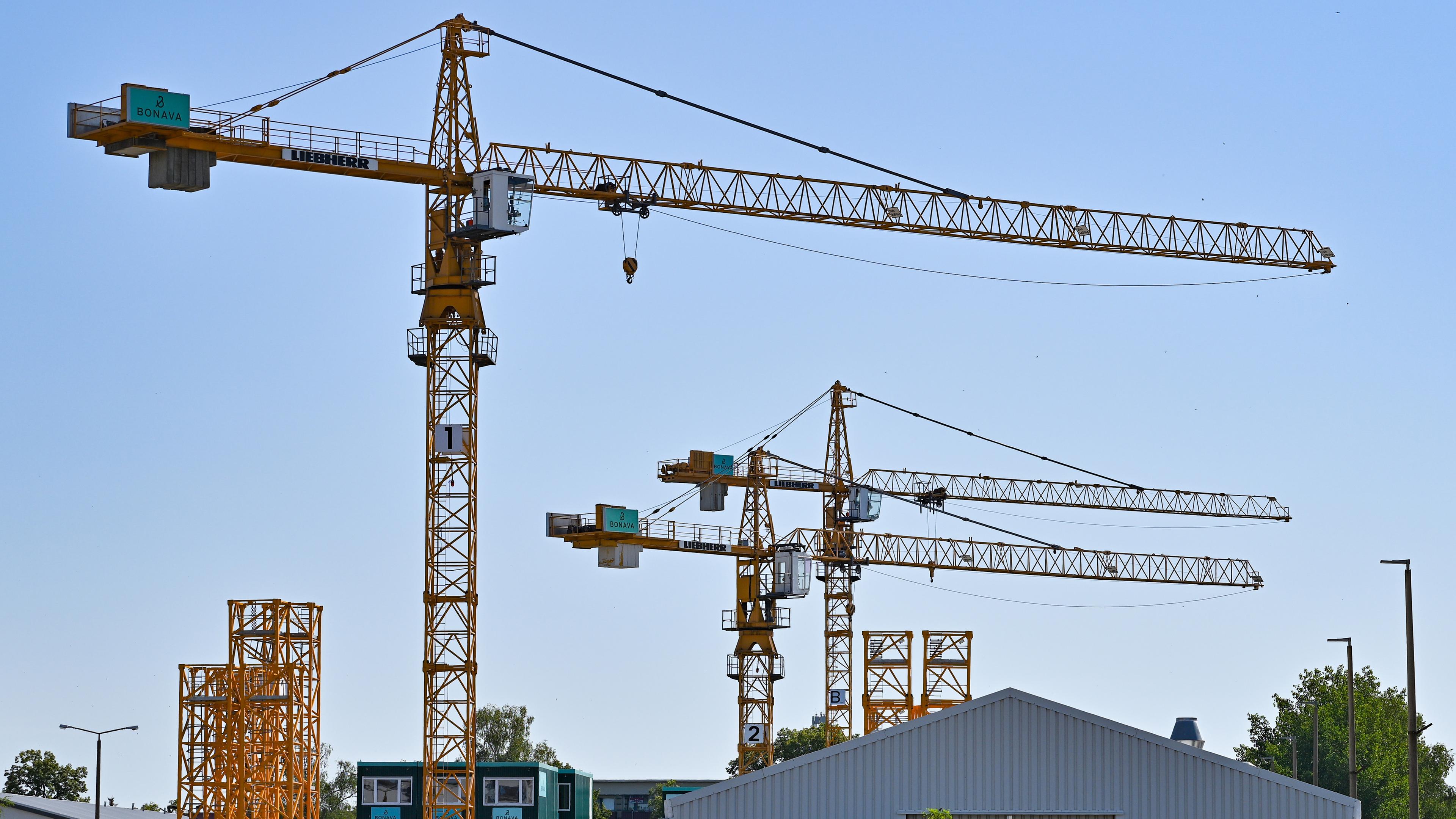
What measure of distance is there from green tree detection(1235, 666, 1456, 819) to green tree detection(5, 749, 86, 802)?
9751cm

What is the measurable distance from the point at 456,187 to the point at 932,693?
54927 millimetres

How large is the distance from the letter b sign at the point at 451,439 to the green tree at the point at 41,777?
9305cm

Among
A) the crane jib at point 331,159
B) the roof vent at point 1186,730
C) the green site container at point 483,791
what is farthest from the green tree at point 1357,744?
the crane jib at point 331,159

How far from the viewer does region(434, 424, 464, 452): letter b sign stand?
3260 inches

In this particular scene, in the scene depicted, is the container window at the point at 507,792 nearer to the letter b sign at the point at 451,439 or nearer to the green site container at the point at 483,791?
the green site container at the point at 483,791

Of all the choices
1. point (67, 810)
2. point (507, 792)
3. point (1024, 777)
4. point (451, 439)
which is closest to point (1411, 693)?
point (1024, 777)

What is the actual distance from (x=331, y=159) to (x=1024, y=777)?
42.2 meters

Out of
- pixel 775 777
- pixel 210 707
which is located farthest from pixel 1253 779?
pixel 210 707

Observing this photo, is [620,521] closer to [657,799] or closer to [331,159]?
[331,159]

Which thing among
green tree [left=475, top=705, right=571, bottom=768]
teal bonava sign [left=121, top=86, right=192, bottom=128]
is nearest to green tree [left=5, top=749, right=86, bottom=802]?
green tree [left=475, top=705, right=571, bottom=768]

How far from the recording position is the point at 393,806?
104 metres

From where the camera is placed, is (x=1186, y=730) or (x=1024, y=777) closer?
(x=1024, y=777)

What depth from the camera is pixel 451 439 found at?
82.9 meters

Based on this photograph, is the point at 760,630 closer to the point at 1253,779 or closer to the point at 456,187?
the point at 456,187
